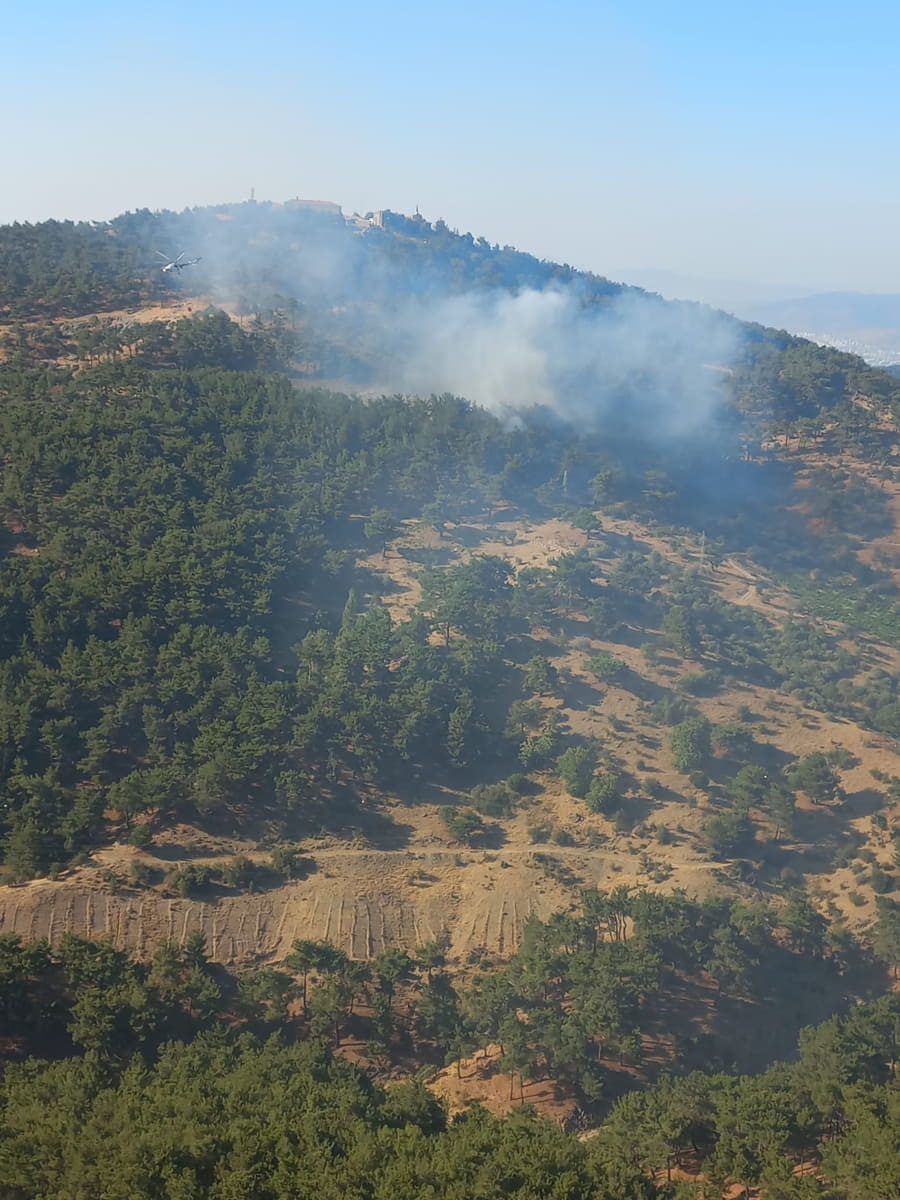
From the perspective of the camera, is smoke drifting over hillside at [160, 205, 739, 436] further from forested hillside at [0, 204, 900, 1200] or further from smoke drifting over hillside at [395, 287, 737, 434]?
forested hillside at [0, 204, 900, 1200]

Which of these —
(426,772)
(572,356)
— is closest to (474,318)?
(572,356)

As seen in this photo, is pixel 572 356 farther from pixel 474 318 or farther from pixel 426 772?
pixel 426 772

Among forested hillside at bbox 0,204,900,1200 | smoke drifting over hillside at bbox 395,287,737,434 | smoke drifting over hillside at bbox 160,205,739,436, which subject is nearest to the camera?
forested hillside at bbox 0,204,900,1200

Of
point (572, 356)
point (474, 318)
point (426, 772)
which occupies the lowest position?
point (426, 772)

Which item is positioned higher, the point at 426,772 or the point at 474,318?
the point at 474,318

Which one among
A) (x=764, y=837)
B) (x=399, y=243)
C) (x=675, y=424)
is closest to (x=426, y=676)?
(x=764, y=837)

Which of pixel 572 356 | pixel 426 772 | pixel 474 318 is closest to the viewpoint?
pixel 426 772

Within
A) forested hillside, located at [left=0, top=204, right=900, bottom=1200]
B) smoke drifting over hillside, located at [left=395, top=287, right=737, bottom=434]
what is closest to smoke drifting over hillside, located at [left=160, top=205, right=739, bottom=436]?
smoke drifting over hillside, located at [left=395, top=287, right=737, bottom=434]
